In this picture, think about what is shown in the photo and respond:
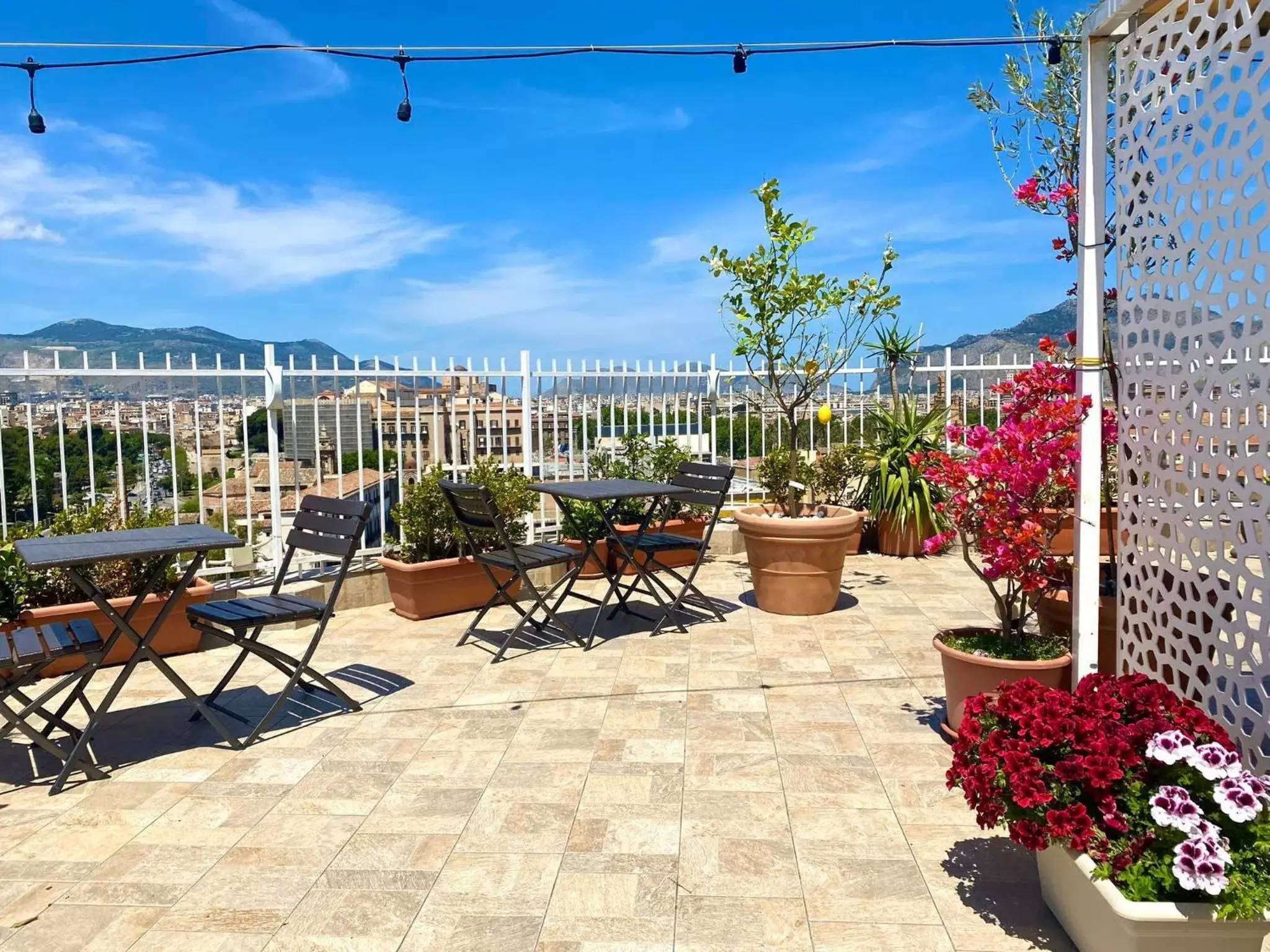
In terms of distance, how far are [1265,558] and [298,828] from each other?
298 cm

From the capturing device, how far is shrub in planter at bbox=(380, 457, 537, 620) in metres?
5.54

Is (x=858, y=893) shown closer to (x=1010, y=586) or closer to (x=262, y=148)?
(x=1010, y=586)

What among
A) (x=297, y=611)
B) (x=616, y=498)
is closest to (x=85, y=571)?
(x=297, y=611)

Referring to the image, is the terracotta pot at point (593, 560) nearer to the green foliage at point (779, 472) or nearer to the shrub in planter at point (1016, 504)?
the green foliage at point (779, 472)

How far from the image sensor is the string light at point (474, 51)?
16.3 ft

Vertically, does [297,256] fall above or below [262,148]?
below

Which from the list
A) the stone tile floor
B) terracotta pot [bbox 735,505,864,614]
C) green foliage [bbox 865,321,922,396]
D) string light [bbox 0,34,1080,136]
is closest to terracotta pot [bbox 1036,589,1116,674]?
the stone tile floor

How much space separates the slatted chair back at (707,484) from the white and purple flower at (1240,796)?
11.6 ft

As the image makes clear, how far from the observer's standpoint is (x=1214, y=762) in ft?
6.06

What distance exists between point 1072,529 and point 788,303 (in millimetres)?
2455

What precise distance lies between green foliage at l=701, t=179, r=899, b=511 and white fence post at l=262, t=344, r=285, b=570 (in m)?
3.23

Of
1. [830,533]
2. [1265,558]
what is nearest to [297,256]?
[830,533]

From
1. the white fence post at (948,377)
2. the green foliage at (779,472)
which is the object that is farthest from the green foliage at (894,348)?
the green foliage at (779,472)

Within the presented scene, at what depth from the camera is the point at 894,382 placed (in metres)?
8.02
